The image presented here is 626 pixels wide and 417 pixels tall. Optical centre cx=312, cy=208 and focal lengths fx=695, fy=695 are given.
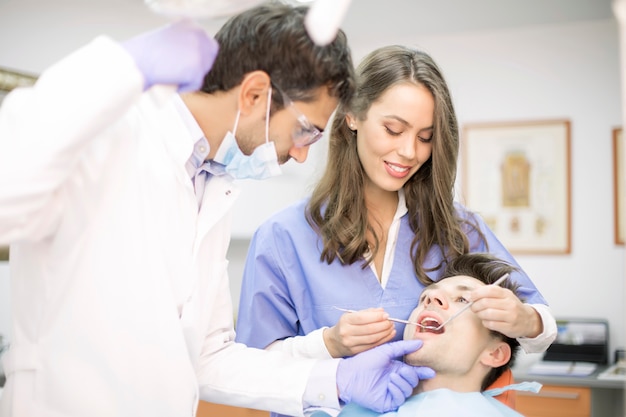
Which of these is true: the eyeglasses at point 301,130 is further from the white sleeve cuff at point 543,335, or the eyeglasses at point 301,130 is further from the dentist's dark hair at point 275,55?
the white sleeve cuff at point 543,335

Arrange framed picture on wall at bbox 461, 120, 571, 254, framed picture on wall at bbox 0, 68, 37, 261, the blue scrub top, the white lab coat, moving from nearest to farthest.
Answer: the white lab coat → the blue scrub top → framed picture on wall at bbox 0, 68, 37, 261 → framed picture on wall at bbox 461, 120, 571, 254

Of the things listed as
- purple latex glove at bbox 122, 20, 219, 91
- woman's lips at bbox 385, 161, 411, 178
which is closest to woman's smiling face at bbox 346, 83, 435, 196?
woman's lips at bbox 385, 161, 411, 178

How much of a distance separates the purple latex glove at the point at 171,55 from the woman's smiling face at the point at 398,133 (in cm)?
79

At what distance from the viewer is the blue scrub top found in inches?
71.3

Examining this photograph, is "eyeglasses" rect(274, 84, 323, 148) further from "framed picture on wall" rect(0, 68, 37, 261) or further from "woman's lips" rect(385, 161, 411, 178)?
"framed picture on wall" rect(0, 68, 37, 261)

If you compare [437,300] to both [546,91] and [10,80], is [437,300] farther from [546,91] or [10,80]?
[546,91]

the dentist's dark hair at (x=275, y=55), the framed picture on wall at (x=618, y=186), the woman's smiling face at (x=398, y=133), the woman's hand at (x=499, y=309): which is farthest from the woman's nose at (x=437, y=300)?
the framed picture on wall at (x=618, y=186)

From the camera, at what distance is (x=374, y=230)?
1.90 m

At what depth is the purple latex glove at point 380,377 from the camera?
5.17ft

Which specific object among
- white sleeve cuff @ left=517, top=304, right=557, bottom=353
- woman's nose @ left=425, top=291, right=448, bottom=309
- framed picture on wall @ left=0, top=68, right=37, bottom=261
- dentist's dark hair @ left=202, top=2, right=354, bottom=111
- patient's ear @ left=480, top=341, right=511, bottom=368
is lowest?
patient's ear @ left=480, top=341, right=511, bottom=368

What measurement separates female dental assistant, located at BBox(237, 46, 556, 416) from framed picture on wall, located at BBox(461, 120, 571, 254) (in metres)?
2.37

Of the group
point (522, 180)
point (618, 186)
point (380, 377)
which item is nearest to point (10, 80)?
point (380, 377)

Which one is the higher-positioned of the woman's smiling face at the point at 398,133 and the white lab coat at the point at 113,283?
the woman's smiling face at the point at 398,133

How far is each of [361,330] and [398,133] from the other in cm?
51
